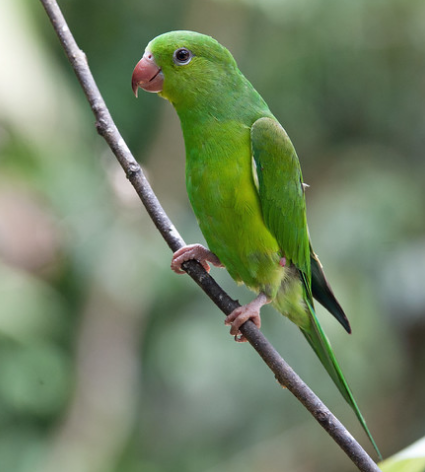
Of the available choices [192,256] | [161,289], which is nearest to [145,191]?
[192,256]

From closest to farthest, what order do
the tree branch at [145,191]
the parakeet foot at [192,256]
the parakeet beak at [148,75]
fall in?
the tree branch at [145,191], the parakeet foot at [192,256], the parakeet beak at [148,75]

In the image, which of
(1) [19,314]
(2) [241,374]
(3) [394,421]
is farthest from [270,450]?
(1) [19,314]

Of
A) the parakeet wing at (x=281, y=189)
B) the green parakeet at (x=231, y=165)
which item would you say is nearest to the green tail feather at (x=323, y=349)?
the green parakeet at (x=231, y=165)

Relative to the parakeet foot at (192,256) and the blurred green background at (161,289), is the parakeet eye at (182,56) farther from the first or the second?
the blurred green background at (161,289)

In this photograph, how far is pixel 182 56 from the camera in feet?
5.80

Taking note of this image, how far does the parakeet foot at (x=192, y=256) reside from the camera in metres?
1.60

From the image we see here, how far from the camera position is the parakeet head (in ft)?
5.70

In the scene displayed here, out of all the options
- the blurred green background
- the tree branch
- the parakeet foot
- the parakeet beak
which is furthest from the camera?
the blurred green background

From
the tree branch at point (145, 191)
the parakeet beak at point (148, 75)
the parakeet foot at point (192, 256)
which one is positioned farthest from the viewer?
the parakeet beak at point (148, 75)

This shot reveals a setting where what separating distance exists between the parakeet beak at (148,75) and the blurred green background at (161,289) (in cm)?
164

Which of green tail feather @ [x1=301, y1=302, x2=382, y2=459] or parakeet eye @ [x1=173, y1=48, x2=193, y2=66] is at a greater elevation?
parakeet eye @ [x1=173, y1=48, x2=193, y2=66]

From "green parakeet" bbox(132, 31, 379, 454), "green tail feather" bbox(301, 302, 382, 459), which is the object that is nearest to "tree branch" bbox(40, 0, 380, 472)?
"green parakeet" bbox(132, 31, 379, 454)

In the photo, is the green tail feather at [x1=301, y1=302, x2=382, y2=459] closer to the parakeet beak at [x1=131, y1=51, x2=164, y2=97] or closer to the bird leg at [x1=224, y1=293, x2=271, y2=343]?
the bird leg at [x1=224, y1=293, x2=271, y2=343]

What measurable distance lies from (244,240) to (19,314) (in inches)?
95.7
